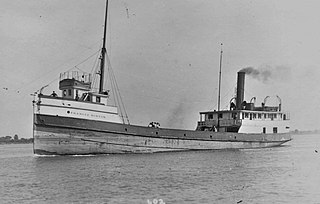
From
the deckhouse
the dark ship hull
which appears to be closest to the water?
the dark ship hull

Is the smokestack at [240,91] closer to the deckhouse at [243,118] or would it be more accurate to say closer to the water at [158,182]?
the deckhouse at [243,118]

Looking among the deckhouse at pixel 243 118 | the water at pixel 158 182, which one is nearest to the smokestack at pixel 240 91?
the deckhouse at pixel 243 118

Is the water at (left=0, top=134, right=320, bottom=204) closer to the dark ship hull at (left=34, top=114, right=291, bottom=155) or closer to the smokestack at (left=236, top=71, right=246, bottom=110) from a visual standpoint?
the dark ship hull at (left=34, top=114, right=291, bottom=155)

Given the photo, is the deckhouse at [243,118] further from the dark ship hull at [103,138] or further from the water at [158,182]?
the water at [158,182]

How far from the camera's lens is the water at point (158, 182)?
543 inches

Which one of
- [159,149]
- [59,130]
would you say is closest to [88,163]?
[59,130]

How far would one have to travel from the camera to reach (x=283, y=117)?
42875mm

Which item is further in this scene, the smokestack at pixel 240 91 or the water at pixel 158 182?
the smokestack at pixel 240 91

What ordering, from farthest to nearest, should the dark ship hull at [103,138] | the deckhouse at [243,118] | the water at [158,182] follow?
the deckhouse at [243,118], the dark ship hull at [103,138], the water at [158,182]

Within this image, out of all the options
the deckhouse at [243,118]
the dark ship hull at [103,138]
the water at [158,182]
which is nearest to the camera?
the water at [158,182]

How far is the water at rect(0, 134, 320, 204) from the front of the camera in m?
13.8

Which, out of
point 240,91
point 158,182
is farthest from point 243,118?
point 158,182

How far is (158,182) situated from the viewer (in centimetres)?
1689

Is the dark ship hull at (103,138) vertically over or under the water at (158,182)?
over
